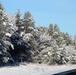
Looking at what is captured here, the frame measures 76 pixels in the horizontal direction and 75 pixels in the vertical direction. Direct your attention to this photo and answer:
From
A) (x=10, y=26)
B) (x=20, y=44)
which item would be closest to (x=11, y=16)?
(x=20, y=44)

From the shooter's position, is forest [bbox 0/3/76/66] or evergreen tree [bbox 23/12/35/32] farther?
evergreen tree [bbox 23/12/35/32]

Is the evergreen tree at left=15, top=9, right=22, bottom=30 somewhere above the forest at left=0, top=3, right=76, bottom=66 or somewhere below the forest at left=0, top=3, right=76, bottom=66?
above

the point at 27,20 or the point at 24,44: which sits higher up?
the point at 27,20

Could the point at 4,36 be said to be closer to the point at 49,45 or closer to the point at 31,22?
the point at 31,22

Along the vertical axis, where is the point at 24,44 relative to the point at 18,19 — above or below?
below

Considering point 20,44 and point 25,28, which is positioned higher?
point 25,28

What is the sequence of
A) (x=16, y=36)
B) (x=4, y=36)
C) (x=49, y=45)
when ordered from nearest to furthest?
(x=4, y=36) → (x=16, y=36) → (x=49, y=45)

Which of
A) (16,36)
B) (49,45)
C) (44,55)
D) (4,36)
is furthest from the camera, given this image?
(49,45)

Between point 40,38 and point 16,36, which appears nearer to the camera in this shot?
point 16,36

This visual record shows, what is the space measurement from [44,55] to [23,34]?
951 centimetres

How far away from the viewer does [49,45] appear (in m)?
57.5

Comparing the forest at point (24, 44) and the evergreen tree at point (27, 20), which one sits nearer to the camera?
the forest at point (24, 44)

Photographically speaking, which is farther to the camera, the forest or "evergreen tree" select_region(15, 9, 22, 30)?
"evergreen tree" select_region(15, 9, 22, 30)

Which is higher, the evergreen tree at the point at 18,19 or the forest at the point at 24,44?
the evergreen tree at the point at 18,19
